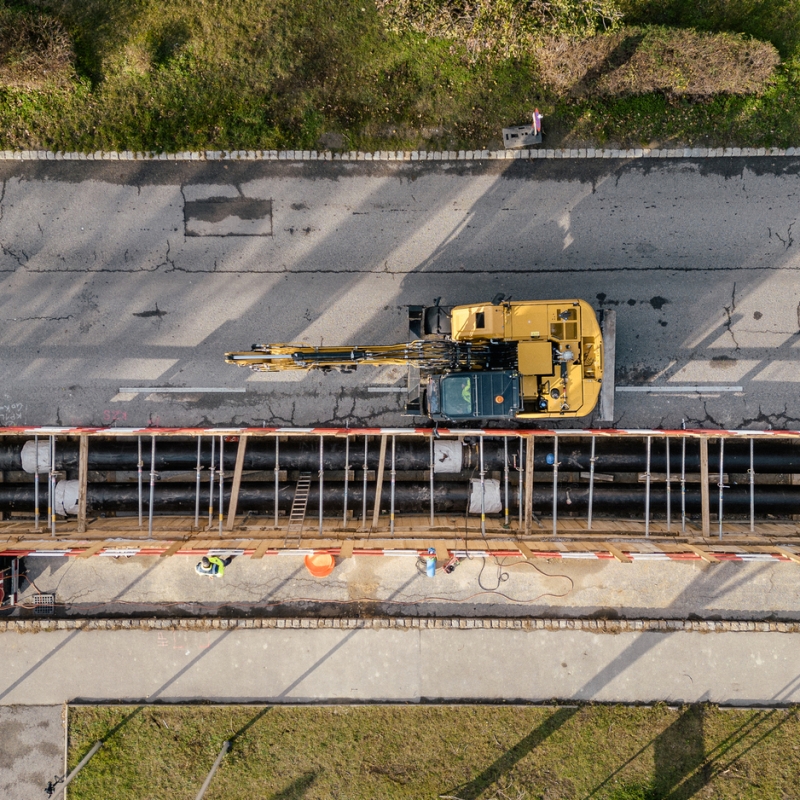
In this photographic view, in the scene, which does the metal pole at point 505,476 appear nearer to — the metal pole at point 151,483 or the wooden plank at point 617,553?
Answer: the wooden plank at point 617,553

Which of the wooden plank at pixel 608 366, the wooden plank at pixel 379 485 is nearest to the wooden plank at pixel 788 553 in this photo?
the wooden plank at pixel 608 366

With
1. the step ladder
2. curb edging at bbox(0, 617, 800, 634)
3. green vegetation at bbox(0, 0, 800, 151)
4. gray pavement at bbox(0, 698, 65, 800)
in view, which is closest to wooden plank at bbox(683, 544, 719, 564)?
curb edging at bbox(0, 617, 800, 634)

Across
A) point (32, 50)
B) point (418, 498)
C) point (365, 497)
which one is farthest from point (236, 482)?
point (32, 50)

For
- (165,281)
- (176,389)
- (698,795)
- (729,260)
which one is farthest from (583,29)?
(698,795)

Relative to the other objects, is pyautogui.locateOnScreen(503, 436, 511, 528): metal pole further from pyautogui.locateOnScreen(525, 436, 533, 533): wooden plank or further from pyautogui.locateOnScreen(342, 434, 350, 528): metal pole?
pyautogui.locateOnScreen(342, 434, 350, 528): metal pole

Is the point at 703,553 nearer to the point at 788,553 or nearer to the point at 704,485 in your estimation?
the point at 704,485

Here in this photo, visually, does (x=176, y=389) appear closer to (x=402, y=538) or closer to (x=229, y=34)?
(x=402, y=538)
